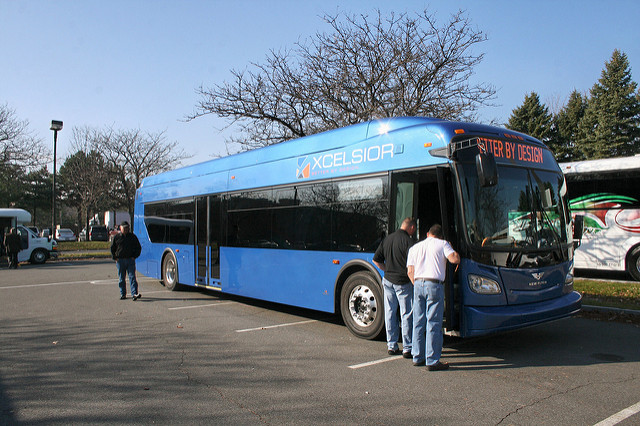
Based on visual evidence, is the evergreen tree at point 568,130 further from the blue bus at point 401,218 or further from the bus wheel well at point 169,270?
the blue bus at point 401,218

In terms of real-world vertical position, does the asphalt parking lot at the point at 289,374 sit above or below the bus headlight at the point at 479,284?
below

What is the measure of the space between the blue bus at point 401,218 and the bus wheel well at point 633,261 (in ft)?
27.8

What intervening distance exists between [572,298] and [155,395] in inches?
217

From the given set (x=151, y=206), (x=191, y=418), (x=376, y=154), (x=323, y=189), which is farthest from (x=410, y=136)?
(x=151, y=206)

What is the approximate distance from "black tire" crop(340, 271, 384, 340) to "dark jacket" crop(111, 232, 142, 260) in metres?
6.25

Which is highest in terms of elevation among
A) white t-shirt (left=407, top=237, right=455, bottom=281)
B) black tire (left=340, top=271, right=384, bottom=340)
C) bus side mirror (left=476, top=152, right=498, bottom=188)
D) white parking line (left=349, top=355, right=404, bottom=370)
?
bus side mirror (left=476, top=152, right=498, bottom=188)

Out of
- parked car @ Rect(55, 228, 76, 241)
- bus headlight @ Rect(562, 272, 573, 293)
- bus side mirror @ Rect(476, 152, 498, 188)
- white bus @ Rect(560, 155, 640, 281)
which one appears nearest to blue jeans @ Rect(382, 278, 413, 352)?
bus side mirror @ Rect(476, 152, 498, 188)

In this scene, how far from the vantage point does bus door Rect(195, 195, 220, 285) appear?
1102 centimetres

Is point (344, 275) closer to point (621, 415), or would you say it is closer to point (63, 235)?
point (621, 415)

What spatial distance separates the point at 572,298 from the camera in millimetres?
6691

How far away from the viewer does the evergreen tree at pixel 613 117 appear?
46.9 meters

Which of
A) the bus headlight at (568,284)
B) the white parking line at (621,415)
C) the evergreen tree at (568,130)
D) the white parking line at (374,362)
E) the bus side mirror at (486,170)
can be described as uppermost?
the evergreen tree at (568,130)

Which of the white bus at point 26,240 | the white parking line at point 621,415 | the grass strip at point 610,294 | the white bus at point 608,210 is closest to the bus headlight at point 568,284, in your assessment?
the white parking line at point 621,415

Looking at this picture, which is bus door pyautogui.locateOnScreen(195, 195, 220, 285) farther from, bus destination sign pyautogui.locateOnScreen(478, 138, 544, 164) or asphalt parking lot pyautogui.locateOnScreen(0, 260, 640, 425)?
bus destination sign pyautogui.locateOnScreen(478, 138, 544, 164)
